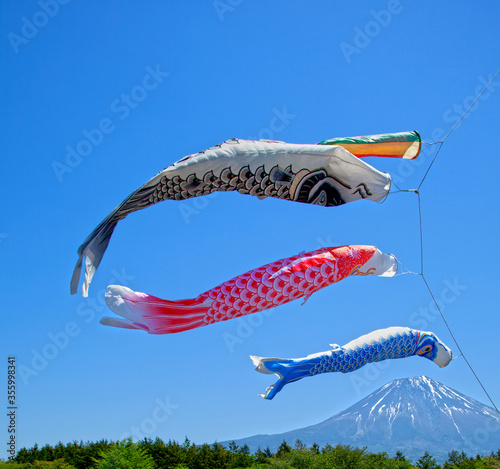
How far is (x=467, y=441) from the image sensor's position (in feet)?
539

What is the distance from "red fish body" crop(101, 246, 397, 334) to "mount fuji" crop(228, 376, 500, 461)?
154357 mm

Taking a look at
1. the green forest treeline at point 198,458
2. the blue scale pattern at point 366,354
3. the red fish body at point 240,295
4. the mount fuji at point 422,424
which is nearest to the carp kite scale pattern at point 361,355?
the blue scale pattern at point 366,354

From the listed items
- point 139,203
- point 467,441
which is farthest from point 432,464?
point 467,441

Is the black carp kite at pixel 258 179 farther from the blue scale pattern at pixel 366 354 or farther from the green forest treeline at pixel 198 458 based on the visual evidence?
the green forest treeline at pixel 198 458

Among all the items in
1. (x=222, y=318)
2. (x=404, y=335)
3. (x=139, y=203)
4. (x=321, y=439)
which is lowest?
(x=404, y=335)

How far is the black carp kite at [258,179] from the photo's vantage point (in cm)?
797

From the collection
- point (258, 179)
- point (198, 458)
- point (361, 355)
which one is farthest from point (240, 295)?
point (198, 458)

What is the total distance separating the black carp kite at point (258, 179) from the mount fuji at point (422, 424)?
155 m

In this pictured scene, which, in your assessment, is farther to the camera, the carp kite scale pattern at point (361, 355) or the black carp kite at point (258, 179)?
the carp kite scale pattern at point (361, 355)

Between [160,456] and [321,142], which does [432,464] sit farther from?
[321,142]

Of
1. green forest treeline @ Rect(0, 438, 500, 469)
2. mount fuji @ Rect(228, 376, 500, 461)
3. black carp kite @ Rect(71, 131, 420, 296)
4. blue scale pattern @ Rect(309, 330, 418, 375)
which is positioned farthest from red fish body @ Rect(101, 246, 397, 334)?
mount fuji @ Rect(228, 376, 500, 461)

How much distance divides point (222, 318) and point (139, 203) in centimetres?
182

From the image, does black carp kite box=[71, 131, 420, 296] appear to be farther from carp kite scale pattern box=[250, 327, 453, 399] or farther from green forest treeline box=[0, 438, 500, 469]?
→ green forest treeline box=[0, 438, 500, 469]

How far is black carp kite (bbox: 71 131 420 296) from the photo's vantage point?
7.97 metres
